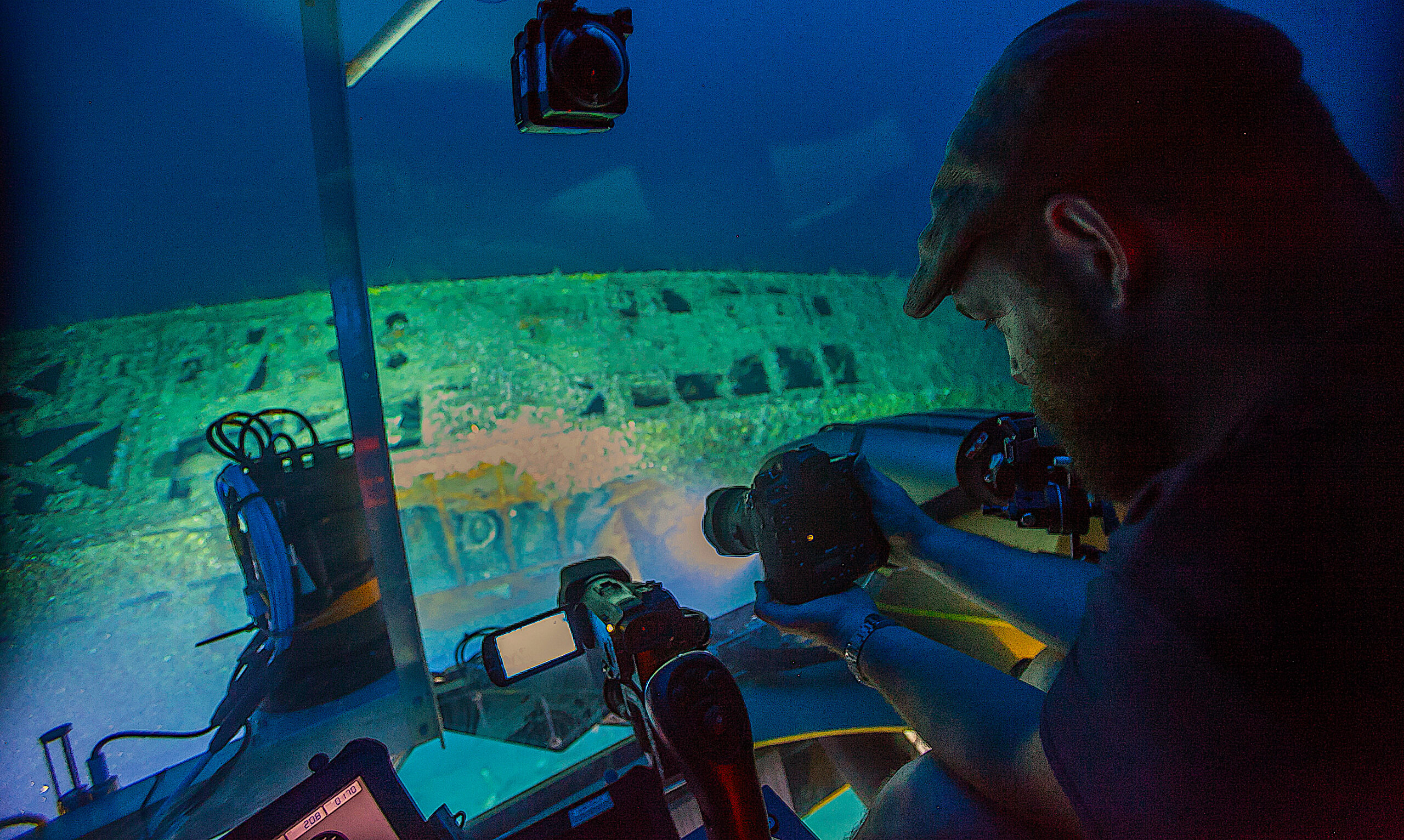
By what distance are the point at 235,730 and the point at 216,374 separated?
59.6 inches

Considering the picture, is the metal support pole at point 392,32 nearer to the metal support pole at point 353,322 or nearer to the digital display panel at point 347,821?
the metal support pole at point 353,322

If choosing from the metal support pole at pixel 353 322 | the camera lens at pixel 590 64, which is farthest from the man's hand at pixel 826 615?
the camera lens at pixel 590 64

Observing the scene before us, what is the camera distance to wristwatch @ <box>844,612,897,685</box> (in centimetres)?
105

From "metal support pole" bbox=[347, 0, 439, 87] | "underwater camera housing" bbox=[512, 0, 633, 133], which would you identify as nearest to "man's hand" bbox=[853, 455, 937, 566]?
"underwater camera housing" bbox=[512, 0, 633, 133]

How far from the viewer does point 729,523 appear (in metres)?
1.36

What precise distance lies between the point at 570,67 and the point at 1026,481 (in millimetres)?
1439

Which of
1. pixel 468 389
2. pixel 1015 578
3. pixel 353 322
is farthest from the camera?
pixel 468 389

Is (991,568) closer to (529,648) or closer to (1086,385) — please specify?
(1086,385)

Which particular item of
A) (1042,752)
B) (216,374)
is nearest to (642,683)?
(1042,752)

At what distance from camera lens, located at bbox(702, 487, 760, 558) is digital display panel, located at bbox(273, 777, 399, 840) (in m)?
0.76

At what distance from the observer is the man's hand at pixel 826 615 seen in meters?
1.10

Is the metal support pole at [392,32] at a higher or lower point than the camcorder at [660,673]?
higher

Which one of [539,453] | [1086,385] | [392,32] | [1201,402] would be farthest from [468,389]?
[1201,402]

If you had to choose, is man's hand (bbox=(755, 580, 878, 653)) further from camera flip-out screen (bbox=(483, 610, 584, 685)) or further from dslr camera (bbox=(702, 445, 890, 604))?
camera flip-out screen (bbox=(483, 610, 584, 685))
